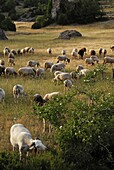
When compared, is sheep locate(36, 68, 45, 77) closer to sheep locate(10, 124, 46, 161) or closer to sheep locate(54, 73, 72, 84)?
sheep locate(54, 73, 72, 84)

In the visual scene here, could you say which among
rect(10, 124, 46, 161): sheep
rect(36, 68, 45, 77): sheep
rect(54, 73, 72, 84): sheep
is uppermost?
rect(10, 124, 46, 161): sheep

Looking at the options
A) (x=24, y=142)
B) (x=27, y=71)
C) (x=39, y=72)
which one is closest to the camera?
(x=24, y=142)

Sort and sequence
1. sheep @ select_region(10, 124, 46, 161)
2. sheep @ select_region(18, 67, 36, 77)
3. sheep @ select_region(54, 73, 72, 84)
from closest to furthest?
sheep @ select_region(10, 124, 46, 161) < sheep @ select_region(54, 73, 72, 84) < sheep @ select_region(18, 67, 36, 77)

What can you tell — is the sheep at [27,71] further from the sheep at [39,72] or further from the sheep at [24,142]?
the sheep at [24,142]

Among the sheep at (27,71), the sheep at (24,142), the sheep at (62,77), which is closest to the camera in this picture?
the sheep at (24,142)

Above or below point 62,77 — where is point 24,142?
above

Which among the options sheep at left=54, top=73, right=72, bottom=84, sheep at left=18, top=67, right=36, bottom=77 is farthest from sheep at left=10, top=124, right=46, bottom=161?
sheep at left=18, top=67, right=36, bottom=77

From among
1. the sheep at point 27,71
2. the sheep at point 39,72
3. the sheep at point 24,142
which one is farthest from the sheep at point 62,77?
the sheep at point 24,142

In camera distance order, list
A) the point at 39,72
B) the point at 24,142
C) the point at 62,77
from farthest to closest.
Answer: the point at 39,72 < the point at 62,77 < the point at 24,142

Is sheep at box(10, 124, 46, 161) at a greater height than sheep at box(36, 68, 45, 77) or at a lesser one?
greater

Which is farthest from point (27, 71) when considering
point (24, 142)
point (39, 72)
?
point (24, 142)

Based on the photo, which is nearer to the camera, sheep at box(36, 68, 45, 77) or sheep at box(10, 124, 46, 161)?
sheep at box(10, 124, 46, 161)

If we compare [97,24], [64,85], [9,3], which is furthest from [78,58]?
[9,3]

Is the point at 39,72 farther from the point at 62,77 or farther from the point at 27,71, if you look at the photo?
the point at 62,77
